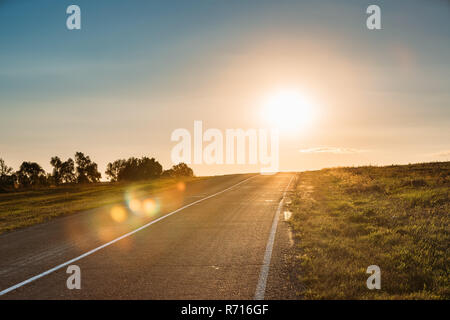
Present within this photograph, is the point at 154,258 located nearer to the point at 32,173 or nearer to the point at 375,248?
the point at 375,248

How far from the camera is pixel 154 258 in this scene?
774cm

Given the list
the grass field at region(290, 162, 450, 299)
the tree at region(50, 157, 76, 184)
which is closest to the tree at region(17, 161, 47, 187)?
the tree at region(50, 157, 76, 184)

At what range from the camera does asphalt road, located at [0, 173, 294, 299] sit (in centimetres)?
575

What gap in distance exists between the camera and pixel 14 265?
7.59 metres

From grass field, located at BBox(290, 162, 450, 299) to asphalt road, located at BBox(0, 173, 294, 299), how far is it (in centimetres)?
60

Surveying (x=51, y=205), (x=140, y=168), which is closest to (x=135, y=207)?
(x=51, y=205)

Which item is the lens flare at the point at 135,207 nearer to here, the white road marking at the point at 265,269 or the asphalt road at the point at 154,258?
the asphalt road at the point at 154,258

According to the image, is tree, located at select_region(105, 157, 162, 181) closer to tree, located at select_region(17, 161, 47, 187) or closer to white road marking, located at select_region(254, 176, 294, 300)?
tree, located at select_region(17, 161, 47, 187)

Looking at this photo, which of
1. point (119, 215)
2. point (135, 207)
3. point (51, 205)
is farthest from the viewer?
point (51, 205)

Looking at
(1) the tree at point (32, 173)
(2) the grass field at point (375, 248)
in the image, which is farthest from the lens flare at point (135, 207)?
(1) the tree at point (32, 173)

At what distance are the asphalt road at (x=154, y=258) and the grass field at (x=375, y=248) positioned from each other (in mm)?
601

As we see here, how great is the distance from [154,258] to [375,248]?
206 inches
